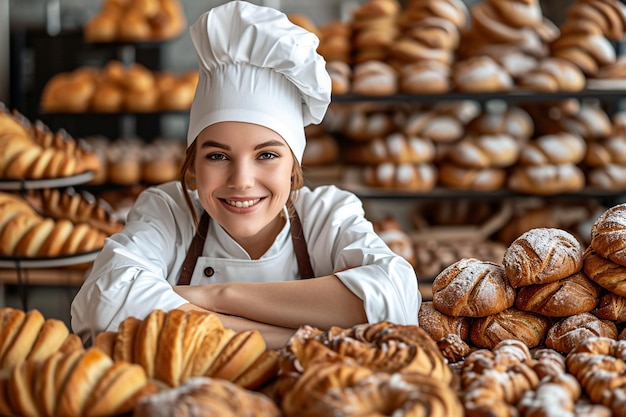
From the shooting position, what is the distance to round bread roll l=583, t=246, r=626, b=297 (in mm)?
1646

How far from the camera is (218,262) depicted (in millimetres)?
2133

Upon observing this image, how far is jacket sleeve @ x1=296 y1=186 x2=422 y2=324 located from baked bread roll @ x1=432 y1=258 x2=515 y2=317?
113mm

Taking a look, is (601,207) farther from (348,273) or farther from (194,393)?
(194,393)

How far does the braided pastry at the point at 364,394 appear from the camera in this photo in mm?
1020

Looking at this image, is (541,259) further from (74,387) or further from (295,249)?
(74,387)

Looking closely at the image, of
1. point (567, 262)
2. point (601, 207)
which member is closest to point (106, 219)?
point (567, 262)

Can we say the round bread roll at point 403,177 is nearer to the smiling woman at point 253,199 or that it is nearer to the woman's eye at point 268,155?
the smiling woman at point 253,199

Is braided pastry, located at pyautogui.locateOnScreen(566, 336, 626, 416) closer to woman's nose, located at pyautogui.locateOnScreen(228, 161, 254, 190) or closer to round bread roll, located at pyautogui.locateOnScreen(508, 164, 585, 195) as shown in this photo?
woman's nose, located at pyautogui.locateOnScreen(228, 161, 254, 190)

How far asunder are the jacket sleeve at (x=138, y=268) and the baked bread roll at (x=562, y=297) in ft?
2.56

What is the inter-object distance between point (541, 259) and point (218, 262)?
877 millimetres

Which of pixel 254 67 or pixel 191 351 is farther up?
pixel 254 67

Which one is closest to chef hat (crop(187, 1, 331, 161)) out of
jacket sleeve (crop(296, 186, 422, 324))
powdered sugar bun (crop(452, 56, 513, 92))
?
jacket sleeve (crop(296, 186, 422, 324))

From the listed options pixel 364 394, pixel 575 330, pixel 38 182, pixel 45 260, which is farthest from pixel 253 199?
pixel 38 182

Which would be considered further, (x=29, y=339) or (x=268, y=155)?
(x=268, y=155)
